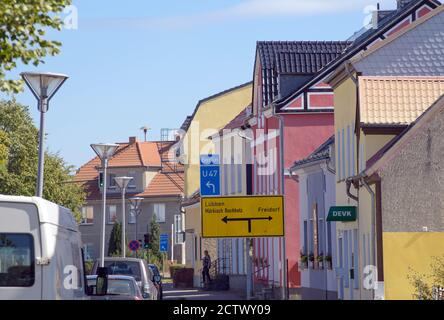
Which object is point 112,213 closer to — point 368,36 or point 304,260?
point 304,260

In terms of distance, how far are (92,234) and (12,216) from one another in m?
101

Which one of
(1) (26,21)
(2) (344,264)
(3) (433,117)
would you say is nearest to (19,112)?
(2) (344,264)

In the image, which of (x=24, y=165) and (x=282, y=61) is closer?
(x=282, y=61)

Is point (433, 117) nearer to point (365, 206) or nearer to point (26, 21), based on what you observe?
point (365, 206)

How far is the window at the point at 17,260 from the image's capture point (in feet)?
39.4

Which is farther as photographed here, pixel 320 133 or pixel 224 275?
pixel 224 275

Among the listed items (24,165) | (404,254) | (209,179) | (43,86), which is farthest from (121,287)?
(24,165)

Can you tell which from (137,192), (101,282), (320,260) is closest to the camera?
(101,282)

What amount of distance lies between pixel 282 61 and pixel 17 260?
123 ft

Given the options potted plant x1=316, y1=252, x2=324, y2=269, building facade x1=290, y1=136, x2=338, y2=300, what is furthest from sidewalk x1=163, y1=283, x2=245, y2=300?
potted plant x1=316, y1=252, x2=324, y2=269

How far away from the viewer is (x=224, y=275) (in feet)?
198

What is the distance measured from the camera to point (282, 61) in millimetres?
48844

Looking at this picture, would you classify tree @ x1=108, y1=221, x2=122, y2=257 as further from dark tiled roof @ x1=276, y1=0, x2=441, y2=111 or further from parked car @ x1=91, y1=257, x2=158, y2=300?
parked car @ x1=91, y1=257, x2=158, y2=300
